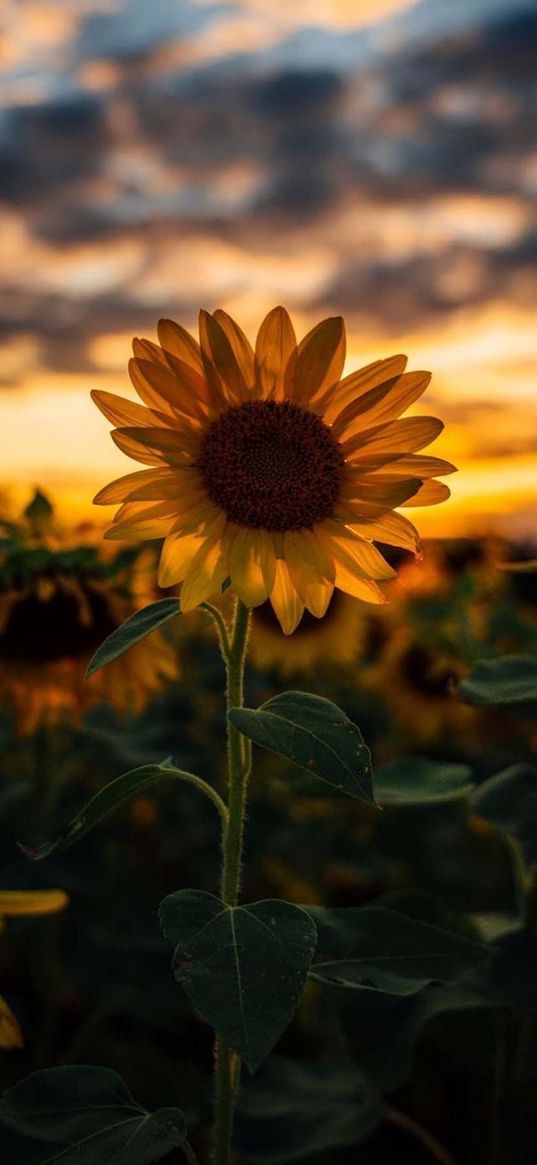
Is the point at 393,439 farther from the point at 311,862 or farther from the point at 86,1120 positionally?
the point at 311,862

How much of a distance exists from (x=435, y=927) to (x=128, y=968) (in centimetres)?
147

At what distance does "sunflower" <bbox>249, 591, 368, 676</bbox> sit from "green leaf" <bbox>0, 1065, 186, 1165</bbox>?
4.00 metres

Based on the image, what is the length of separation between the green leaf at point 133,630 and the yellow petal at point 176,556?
0.11 feet

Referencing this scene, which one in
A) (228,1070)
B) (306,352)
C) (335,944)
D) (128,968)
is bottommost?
(128,968)

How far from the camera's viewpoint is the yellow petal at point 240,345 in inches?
64.2

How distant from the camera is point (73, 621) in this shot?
3.32m

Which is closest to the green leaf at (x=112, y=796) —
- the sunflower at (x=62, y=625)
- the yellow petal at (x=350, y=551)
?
the yellow petal at (x=350, y=551)

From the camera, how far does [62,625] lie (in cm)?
331

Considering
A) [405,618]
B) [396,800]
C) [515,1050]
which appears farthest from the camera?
[405,618]

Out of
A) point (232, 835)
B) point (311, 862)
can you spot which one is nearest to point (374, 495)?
point (232, 835)

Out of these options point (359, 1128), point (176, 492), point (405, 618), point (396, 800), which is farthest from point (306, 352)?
point (405, 618)

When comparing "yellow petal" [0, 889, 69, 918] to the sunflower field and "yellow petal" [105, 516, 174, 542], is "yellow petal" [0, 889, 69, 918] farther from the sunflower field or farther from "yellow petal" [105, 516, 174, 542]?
"yellow petal" [105, 516, 174, 542]

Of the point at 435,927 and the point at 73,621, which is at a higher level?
the point at 73,621

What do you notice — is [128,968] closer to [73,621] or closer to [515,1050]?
[73,621]
